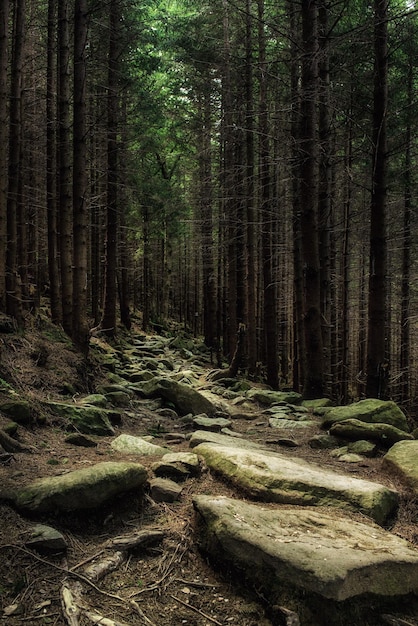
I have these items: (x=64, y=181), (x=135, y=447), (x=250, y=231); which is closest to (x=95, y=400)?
(x=135, y=447)

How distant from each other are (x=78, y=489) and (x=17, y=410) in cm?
221

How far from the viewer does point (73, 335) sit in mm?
9312

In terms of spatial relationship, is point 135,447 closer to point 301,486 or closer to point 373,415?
point 301,486

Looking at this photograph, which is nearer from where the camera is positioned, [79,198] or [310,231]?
[310,231]

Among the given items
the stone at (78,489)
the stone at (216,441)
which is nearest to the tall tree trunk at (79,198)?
the stone at (216,441)

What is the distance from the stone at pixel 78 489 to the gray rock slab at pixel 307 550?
620 mm

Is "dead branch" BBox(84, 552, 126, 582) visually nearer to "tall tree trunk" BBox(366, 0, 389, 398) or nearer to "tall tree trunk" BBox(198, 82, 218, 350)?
"tall tree trunk" BBox(366, 0, 389, 398)

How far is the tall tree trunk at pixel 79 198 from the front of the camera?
9.25m

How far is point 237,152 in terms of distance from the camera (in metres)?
15.5

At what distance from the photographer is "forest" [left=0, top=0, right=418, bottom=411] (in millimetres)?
8250

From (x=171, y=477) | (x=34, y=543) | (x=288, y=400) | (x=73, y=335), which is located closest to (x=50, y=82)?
(x=73, y=335)

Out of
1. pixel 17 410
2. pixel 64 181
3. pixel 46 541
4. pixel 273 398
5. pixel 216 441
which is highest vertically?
pixel 64 181

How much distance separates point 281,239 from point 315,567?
16.3m

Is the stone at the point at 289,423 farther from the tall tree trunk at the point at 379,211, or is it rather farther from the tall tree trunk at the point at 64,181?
the tall tree trunk at the point at 64,181
